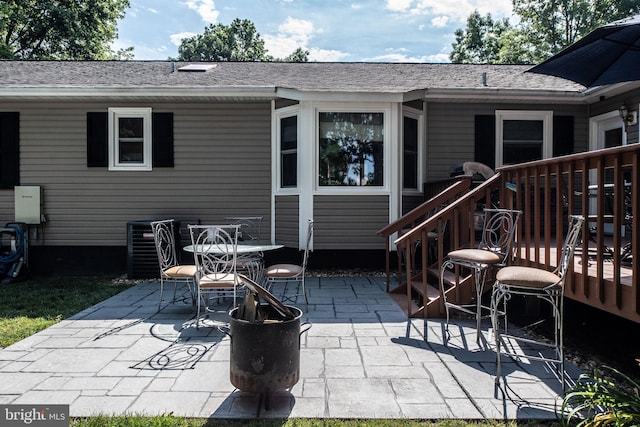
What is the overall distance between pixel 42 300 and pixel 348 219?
4531 millimetres

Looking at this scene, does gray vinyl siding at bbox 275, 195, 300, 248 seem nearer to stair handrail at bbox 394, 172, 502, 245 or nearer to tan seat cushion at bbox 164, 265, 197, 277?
tan seat cushion at bbox 164, 265, 197, 277

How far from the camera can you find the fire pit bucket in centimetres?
234

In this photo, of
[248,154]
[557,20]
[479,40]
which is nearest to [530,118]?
[248,154]

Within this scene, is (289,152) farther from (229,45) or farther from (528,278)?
(229,45)

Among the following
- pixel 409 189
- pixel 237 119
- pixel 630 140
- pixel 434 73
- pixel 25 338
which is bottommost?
pixel 25 338

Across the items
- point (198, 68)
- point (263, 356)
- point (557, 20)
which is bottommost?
point (263, 356)

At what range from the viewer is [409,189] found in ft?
22.8

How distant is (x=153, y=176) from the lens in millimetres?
7016

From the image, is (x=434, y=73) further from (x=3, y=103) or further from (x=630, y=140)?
(x=3, y=103)

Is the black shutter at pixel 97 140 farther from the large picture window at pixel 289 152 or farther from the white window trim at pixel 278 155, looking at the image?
the large picture window at pixel 289 152

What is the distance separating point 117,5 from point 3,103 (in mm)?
Answer: 15918

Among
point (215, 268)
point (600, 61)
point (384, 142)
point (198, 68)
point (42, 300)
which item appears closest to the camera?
point (600, 61)

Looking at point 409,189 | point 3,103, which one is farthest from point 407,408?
point 3,103

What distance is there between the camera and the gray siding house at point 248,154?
668cm
